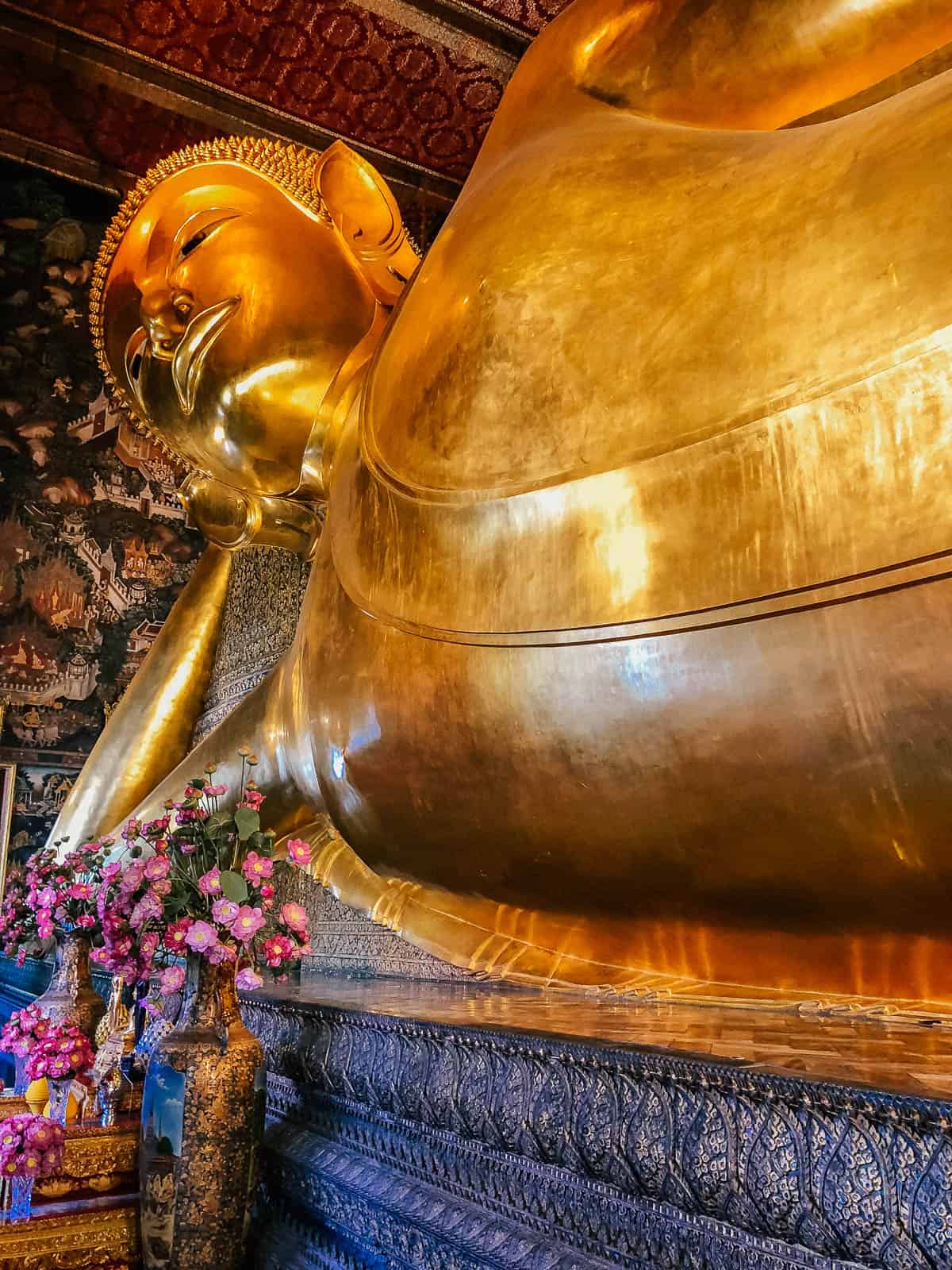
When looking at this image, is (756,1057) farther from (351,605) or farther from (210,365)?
(210,365)

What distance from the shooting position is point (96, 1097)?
1.30 metres

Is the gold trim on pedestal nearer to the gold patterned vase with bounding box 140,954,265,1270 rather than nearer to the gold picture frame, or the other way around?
the gold patterned vase with bounding box 140,954,265,1270

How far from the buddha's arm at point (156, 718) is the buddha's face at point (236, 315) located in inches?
27.2

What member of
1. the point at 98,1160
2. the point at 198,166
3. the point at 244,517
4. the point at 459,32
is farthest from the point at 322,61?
the point at 98,1160

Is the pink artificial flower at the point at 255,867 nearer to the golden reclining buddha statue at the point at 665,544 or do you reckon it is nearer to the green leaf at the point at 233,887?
the green leaf at the point at 233,887

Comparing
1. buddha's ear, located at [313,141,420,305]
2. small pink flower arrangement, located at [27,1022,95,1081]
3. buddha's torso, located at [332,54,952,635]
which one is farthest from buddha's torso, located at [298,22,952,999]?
buddha's ear, located at [313,141,420,305]

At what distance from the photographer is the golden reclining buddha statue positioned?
2.83ft

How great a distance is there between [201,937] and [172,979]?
0.07 metres

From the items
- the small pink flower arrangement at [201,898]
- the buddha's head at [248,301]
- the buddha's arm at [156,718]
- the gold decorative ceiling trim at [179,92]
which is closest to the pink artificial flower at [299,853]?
the small pink flower arrangement at [201,898]

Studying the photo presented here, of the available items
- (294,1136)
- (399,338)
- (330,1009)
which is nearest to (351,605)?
(399,338)

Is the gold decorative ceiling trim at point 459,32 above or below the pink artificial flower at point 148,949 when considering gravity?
above

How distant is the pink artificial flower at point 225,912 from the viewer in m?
1.09

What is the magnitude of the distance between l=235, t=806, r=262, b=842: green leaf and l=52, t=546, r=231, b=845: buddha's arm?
120 centimetres

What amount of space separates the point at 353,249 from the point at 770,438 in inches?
48.6
